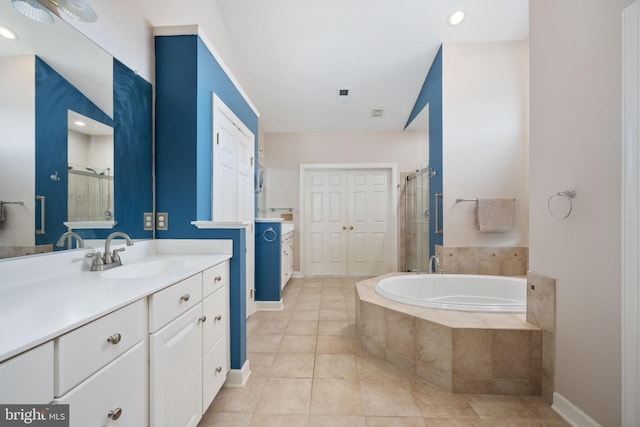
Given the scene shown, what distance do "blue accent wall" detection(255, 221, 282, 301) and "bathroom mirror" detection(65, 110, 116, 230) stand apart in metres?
1.67

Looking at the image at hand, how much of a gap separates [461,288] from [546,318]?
109 centimetres

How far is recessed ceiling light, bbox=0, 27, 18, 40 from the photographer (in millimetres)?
953

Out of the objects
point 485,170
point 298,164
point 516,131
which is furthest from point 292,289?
point 516,131

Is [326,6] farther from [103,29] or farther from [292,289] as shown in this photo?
[292,289]

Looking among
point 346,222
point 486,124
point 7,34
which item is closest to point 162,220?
point 7,34

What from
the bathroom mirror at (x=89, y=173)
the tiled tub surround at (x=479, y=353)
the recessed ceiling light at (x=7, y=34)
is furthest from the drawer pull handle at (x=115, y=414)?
the tiled tub surround at (x=479, y=353)

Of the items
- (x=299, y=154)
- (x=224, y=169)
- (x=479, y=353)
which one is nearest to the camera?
(x=479, y=353)

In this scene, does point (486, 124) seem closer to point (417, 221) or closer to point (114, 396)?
point (417, 221)

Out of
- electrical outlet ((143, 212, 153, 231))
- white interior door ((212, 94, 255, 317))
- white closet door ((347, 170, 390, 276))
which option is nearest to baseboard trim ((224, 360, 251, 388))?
white interior door ((212, 94, 255, 317))

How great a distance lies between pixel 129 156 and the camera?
5.17ft

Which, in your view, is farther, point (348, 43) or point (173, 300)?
point (348, 43)

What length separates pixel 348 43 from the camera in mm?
2912

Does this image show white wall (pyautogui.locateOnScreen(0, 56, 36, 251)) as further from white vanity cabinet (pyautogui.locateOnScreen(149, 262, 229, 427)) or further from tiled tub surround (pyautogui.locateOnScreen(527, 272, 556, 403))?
tiled tub surround (pyautogui.locateOnScreen(527, 272, 556, 403))

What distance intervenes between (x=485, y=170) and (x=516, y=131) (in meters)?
0.50
